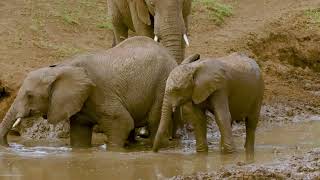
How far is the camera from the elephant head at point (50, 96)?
30.6ft

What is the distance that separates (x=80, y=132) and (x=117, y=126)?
1.37 ft

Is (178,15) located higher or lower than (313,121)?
higher

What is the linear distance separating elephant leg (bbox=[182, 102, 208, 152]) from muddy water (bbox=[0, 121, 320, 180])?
0.36 feet

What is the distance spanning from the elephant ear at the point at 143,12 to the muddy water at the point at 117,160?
2030 millimetres

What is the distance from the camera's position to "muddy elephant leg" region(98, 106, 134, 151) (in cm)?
952

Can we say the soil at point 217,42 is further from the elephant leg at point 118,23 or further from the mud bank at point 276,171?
the mud bank at point 276,171

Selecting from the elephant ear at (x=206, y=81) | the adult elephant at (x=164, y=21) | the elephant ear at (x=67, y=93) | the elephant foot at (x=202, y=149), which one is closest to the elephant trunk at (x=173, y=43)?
the adult elephant at (x=164, y=21)

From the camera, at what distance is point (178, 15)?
10.6 meters

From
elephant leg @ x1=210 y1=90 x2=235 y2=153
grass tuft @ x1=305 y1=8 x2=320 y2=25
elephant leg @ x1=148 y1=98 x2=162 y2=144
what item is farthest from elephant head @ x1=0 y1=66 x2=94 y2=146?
grass tuft @ x1=305 y1=8 x2=320 y2=25

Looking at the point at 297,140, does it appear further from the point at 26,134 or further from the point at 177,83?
the point at 26,134

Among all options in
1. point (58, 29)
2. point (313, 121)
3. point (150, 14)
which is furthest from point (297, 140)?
point (58, 29)

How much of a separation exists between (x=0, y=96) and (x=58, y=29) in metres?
3.90

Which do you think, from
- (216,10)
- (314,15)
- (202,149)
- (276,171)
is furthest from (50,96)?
(216,10)

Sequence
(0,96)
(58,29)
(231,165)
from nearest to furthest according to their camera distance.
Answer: (231,165) < (0,96) < (58,29)
